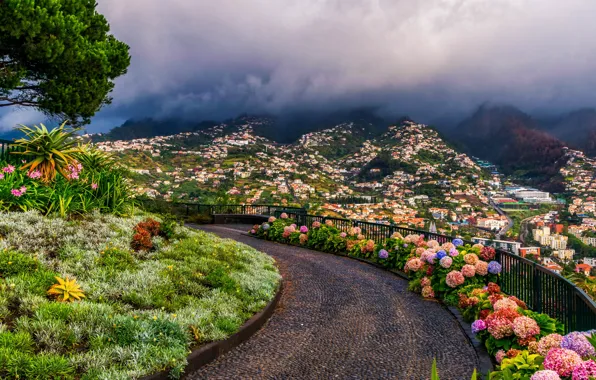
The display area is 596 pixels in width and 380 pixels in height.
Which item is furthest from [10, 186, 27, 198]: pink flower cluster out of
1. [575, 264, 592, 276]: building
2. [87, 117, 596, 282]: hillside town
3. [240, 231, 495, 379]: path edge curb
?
[87, 117, 596, 282]: hillside town

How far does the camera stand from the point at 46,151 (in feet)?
29.1

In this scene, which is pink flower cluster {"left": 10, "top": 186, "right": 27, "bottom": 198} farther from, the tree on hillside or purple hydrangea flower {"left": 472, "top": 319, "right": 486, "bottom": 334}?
purple hydrangea flower {"left": 472, "top": 319, "right": 486, "bottom": 334}

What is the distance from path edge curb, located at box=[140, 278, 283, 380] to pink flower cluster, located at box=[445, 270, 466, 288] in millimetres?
3651

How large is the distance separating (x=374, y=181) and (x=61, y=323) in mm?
62684

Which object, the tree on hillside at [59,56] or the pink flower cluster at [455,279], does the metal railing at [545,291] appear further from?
the tree on hillside at [59,56]

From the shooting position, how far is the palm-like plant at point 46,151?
877cm

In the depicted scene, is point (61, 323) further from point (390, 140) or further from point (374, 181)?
point (390, 140)

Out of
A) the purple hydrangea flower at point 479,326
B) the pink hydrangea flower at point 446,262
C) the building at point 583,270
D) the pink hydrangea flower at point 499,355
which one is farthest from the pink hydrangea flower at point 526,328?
the building at point 583,270

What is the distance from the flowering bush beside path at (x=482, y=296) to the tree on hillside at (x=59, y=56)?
377 inches

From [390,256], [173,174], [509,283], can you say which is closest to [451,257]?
[509,283]

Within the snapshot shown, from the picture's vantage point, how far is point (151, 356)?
3.84m

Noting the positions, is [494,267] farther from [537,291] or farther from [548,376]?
[548,376]

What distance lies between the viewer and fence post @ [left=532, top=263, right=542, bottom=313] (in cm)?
581

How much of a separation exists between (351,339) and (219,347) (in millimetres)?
1895
